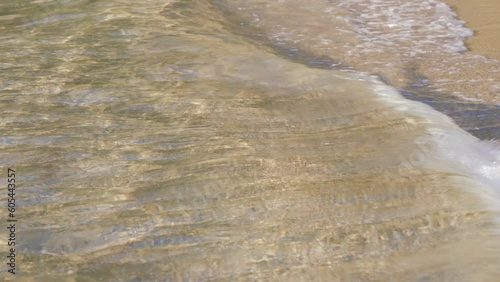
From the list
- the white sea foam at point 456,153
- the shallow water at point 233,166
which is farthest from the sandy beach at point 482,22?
the white sea foam at point 456,153

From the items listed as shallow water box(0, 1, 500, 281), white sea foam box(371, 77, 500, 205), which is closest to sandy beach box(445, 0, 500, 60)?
shallow water box(0, 1, 500, 281)

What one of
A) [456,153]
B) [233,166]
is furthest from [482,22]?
[233,166]

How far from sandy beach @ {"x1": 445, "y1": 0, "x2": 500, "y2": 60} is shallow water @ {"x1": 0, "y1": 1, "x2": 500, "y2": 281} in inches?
33.1

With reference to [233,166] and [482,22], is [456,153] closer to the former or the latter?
[233,166]

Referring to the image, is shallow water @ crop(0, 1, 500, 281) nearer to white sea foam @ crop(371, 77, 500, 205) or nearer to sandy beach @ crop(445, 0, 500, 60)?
white sea foam @ crop(371, 77, 500, 205)

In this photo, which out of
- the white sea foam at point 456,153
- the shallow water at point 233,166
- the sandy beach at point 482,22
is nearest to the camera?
the shallow water at point 233,166

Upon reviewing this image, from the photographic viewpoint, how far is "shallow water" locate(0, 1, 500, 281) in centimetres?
286

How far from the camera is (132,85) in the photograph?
446cm

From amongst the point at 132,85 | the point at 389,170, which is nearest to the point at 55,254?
the point at 389,170

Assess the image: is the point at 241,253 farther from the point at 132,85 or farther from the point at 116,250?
the point at 132,85

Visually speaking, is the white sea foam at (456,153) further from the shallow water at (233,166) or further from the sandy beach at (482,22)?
the sandy beach at (482,22)

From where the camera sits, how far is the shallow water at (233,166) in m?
2.86

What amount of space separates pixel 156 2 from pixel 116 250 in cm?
399

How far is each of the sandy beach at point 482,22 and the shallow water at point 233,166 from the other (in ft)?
2.76
